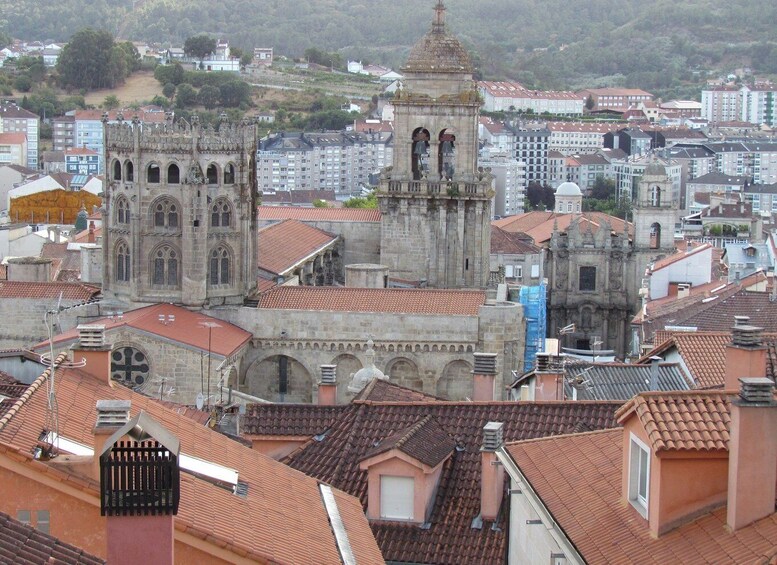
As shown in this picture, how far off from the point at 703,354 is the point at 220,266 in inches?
824

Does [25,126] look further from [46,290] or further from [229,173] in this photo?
[229,173]

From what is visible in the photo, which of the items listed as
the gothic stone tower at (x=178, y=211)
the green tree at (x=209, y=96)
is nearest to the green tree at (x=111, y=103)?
the green tree at (x=209, y=96)

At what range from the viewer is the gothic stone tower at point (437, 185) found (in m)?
59.2

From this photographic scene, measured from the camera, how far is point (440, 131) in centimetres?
5991

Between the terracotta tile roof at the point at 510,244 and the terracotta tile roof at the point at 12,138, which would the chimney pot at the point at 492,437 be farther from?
the terracotta tile roof at the point at 12,138

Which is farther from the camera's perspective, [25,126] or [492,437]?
[25,126]

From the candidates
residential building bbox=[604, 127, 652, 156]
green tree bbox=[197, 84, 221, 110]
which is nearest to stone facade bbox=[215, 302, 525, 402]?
green tree bbox=[197, 84, 221, 110]

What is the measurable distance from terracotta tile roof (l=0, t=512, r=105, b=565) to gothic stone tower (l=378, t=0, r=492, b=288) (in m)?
45.4

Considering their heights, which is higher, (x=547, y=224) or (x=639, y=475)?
(x=639, y=475)

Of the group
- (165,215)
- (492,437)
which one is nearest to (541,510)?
(492,437)

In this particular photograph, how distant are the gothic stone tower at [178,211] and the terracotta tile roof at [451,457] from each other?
69.4 ft

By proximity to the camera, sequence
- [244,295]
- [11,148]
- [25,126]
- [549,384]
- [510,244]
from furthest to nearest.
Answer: [25,126], [11,148], [510,244], [244,295], [549,384]

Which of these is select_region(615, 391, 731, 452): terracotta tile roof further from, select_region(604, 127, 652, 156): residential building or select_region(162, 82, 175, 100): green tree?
select_region(604, 127, 652, 156): residential building

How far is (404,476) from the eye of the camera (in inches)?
898
